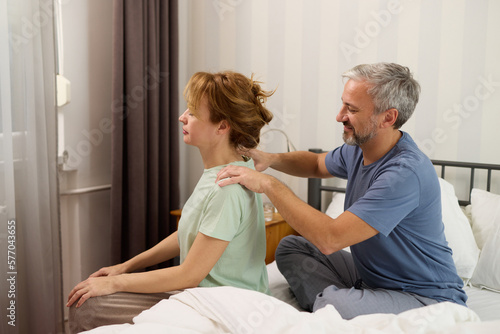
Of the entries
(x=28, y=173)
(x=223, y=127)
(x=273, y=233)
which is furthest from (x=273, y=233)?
(x=28, y=173)

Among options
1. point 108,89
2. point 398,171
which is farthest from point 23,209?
point 398,171

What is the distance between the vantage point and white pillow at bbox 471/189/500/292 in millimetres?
1912

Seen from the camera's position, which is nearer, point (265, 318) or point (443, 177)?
point (265, 318)

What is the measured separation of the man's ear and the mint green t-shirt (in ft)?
1.59

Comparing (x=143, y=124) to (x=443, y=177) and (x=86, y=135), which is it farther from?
(x=443, y=177)

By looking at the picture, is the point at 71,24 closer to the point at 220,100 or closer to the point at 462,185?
the point at 220,100

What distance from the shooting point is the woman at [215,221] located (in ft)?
4.54

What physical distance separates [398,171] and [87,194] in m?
1.74

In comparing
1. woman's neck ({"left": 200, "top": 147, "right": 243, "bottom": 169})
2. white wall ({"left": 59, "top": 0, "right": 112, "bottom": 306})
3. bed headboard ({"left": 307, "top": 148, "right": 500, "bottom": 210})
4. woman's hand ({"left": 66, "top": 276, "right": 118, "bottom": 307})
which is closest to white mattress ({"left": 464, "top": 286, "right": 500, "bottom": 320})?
bed headboard ({"left": 307, "top": 148, "right": 500, "bottom": 210})

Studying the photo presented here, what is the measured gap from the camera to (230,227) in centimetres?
138

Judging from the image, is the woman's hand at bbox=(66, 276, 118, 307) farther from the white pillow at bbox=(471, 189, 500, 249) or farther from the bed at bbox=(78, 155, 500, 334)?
the white pillow at bbox=(471, 189, 500, 249)

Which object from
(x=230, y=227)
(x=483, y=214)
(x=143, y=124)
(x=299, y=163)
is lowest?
(x=483, y=214)

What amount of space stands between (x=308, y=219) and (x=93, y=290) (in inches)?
27.2

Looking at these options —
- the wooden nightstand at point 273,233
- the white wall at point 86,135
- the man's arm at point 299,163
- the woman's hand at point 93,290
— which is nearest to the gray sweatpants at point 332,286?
the man's arm at point 299,163
